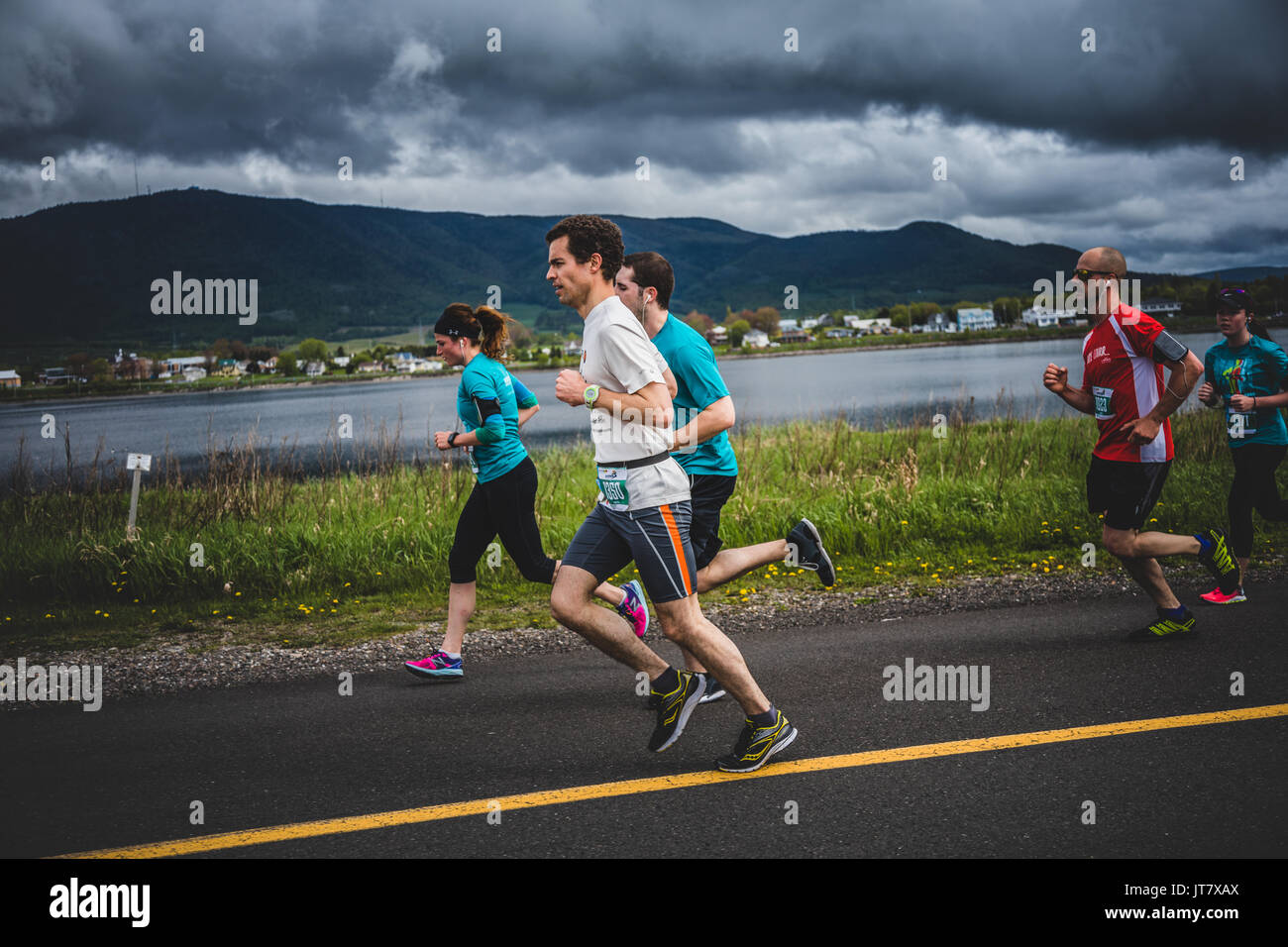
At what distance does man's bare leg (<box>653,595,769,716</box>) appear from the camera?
3871 millimetres

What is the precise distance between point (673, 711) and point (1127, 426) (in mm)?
3467

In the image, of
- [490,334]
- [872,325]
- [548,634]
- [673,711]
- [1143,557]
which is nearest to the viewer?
[673,711]

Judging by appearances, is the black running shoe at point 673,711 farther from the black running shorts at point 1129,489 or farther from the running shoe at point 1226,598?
the running shoe at point 1226,598

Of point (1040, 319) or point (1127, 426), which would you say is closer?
point (1127, 426)

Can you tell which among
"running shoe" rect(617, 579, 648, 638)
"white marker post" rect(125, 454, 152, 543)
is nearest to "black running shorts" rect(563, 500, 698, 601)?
"running shoe" rect(617, 579, 648, 638)

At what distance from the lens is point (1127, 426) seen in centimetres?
552

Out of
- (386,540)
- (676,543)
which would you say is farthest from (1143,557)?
(386,540)

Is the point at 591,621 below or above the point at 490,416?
below

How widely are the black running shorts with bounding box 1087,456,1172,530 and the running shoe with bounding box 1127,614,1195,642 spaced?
60 centimetres

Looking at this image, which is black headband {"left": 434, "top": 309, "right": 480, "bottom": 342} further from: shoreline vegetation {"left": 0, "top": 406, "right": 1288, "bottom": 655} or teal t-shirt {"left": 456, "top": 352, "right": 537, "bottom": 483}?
shoreline vegetation {"left": 0, "top": 406, "right": 1288, "bottom": 655}

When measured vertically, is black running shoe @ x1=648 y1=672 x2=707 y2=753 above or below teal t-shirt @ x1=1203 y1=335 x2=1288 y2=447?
below

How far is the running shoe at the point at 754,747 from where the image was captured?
12.6 feet

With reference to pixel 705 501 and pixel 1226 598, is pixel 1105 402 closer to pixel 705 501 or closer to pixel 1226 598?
pixel 1226 598
